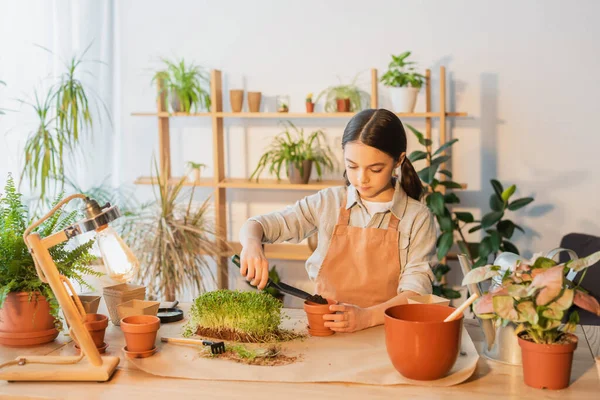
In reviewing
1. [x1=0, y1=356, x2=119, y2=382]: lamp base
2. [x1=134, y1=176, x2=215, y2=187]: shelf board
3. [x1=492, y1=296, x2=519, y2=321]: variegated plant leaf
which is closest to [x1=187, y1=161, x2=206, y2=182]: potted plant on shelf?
[x1=134, y1=176, x2=215, y2=187]: shelf board

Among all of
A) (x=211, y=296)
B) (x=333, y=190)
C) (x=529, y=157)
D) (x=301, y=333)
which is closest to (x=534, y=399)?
(x=301, y=333)

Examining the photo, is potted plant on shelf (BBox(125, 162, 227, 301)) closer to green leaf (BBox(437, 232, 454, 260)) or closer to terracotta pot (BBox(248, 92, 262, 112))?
terracotta pot (BBox(248, 92, 262, 112))

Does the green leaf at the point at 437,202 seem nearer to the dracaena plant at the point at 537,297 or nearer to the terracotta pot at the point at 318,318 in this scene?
the terracotta pot at the point at 318,318

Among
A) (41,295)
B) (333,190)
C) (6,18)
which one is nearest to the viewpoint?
(41,295)

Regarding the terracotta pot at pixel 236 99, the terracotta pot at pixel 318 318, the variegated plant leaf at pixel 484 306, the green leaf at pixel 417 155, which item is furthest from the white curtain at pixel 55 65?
the variegated plant leaf at pixel 484 306

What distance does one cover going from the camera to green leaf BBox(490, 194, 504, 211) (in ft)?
13.5

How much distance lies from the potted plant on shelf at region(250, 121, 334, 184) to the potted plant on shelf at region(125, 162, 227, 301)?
501mm

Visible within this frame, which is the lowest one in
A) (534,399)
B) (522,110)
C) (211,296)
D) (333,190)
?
(534,399)

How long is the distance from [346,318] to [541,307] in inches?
23.2

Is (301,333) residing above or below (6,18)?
below

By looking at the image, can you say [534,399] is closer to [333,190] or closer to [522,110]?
[333,190]

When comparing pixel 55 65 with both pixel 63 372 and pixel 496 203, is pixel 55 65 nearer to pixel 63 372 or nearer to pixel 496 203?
pixel 496 203

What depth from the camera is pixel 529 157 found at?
171 inches

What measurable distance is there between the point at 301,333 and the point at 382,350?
0.26 m
